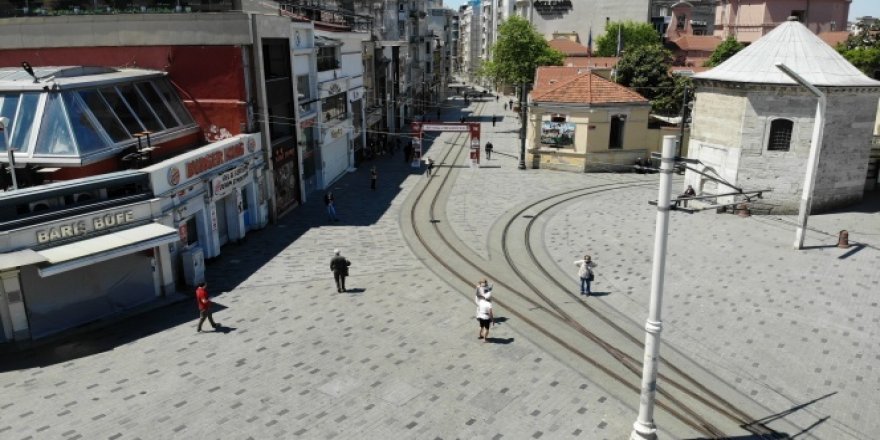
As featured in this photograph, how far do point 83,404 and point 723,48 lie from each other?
236 ft

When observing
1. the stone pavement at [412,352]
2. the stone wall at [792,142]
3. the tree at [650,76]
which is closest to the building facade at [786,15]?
the tree at [650,76]

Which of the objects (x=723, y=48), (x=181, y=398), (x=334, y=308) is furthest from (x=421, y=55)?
(x=181, y=398)

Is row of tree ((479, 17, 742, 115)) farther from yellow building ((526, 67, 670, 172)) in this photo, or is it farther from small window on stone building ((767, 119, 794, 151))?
small window on stone building ((767, 119, 794, 151))

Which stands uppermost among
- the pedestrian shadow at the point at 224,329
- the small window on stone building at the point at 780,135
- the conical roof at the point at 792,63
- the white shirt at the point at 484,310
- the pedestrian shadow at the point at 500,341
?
the conical roof at the point at 792,63

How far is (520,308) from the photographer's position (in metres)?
19.5

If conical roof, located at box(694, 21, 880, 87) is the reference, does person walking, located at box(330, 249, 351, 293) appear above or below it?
below

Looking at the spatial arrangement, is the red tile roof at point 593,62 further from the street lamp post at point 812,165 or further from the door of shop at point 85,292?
the door of shop at point 85,292

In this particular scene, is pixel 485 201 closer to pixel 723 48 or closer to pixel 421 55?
pixel 723 48

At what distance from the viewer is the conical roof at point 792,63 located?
2927cm

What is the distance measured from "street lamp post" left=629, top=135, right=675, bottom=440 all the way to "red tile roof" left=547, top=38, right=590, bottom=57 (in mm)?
83023

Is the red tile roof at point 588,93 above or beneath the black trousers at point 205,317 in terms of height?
above

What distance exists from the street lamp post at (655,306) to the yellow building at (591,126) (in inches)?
1165

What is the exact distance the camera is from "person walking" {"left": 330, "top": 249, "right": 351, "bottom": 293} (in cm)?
2009

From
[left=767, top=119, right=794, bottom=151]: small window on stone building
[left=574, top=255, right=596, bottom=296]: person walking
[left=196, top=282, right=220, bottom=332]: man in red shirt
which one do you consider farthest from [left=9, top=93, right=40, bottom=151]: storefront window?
[left=767, top=119, right=794, bottom=151]: small window on stone building
